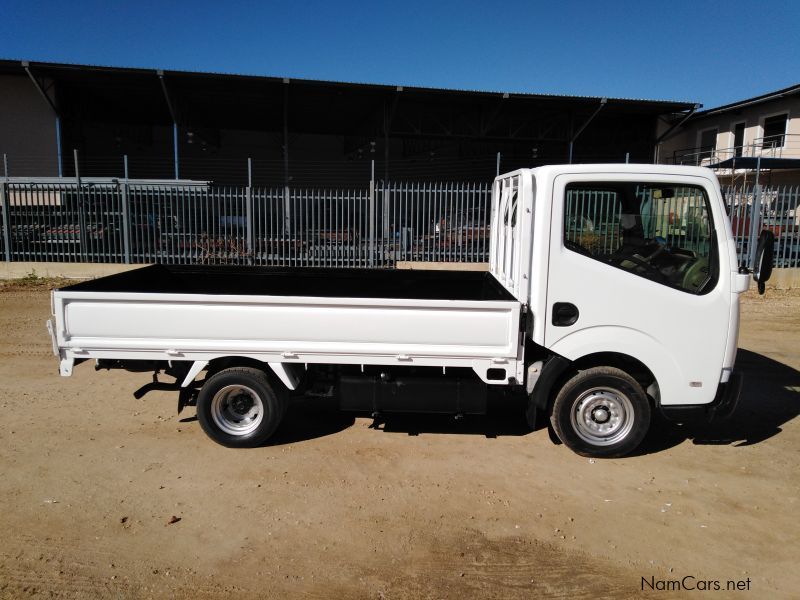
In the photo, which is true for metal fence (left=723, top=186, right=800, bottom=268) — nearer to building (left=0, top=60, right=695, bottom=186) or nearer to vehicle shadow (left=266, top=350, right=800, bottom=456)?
building (left=0, top=60, right=695, bottom=186)

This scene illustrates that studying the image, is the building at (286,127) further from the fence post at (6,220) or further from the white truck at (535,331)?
the white truck at (535,331)

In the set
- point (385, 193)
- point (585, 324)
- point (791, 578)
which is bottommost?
point (791, 578)

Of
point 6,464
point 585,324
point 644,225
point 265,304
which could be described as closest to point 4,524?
point 6,464

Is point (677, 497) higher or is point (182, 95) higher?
point (182, 95)

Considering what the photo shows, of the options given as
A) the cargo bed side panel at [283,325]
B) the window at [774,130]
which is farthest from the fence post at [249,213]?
the window at [774,130]

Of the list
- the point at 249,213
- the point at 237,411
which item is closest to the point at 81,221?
the point at 249,213

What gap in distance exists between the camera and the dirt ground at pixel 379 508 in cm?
341

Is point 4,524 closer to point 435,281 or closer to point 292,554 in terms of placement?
point 292,554

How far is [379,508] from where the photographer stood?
164 inches

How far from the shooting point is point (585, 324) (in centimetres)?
468

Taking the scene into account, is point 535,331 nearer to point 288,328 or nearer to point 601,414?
point 601,414

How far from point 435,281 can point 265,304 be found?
2.29 m

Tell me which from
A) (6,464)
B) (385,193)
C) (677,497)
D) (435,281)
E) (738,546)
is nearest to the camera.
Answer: (738,546)

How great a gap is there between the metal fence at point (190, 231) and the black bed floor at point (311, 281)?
839cm
